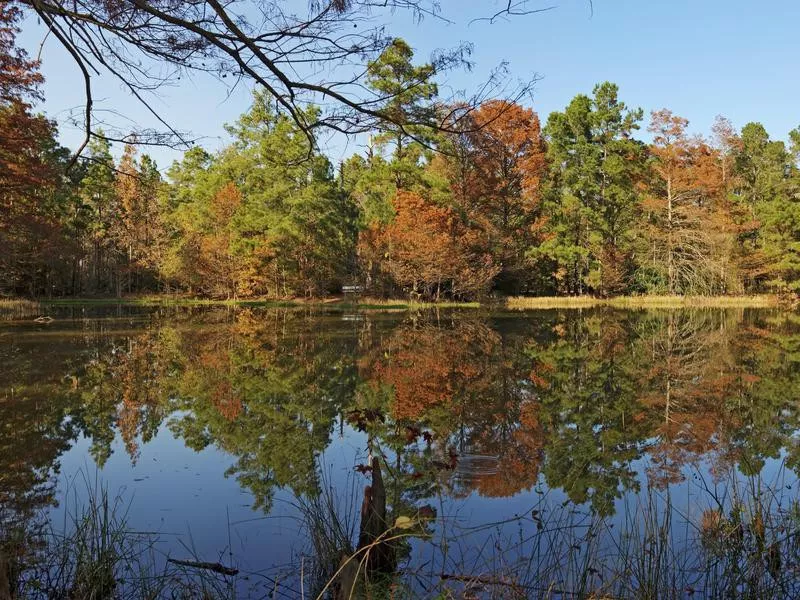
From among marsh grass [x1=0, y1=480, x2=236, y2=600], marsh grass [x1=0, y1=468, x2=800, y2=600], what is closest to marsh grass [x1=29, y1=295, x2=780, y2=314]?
marsh grass [x1=0, y1=468, x2=800, y2=600]

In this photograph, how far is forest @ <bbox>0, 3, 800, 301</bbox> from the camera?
1131 inches

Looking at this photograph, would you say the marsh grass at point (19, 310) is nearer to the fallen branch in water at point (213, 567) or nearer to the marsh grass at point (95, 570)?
the marsh grass at point (95, 570)

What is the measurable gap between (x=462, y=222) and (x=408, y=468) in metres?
24.2

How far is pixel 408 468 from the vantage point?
17.7ft

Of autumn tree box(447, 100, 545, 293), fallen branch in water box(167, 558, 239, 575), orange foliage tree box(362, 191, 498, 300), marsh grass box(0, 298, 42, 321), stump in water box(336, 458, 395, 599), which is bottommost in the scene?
fallen branch in water box(167, 558, 239, 575)

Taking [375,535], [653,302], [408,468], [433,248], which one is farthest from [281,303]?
[375,535]

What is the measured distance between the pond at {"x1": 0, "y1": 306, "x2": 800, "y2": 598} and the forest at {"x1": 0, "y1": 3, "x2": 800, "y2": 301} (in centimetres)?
1623

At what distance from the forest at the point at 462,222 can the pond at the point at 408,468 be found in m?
16.2

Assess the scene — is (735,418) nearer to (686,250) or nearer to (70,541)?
(70,541)

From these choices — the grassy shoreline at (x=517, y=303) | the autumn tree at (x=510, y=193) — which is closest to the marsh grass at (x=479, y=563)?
the grassy shoreline at (x=517, y=303)

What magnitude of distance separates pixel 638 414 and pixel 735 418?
3.52ft

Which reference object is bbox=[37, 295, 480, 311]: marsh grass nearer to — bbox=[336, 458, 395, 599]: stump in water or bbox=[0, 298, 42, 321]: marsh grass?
bbox=[0, 298, 42, 321]: marsh grass

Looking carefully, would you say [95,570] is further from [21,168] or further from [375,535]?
[21,168]

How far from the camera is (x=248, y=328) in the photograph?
18.7 metres
